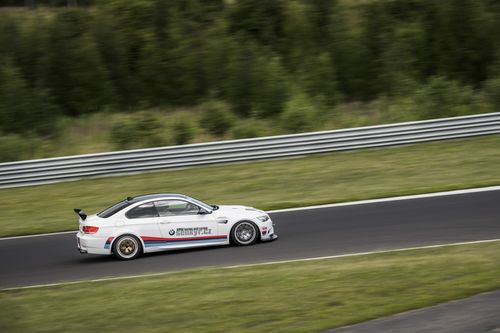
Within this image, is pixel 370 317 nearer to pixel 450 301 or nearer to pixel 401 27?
pixel 450 301

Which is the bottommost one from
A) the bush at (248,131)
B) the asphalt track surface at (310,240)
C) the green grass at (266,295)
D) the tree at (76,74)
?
the green grass at (266,295)

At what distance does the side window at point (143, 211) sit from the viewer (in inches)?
558

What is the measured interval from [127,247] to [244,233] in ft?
7.21

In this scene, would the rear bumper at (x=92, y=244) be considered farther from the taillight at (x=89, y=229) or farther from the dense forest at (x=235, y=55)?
the dense forest at (x=235, y=55)

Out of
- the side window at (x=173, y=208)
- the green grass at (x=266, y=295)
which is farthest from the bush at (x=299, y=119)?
the green grass at (x=266, y=295)

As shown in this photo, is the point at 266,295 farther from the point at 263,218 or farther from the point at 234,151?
the point at 234,151

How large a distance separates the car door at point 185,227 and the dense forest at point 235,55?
621 inches

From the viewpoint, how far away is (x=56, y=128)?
102 ft

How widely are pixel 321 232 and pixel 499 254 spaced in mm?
3796

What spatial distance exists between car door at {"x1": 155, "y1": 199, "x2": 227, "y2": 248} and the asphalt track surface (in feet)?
0.75

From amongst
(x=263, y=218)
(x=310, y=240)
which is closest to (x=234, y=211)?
(x=263, y=218)

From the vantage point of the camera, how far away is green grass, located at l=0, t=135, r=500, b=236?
1819 centimetres

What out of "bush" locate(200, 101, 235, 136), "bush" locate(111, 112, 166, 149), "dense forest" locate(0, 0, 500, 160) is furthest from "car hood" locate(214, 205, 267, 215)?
"dense forest" locate(0, 0, 500, 160)

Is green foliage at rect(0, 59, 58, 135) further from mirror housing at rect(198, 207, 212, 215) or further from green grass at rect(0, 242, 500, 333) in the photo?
green grass at rect(0, 242, 500, 333)
